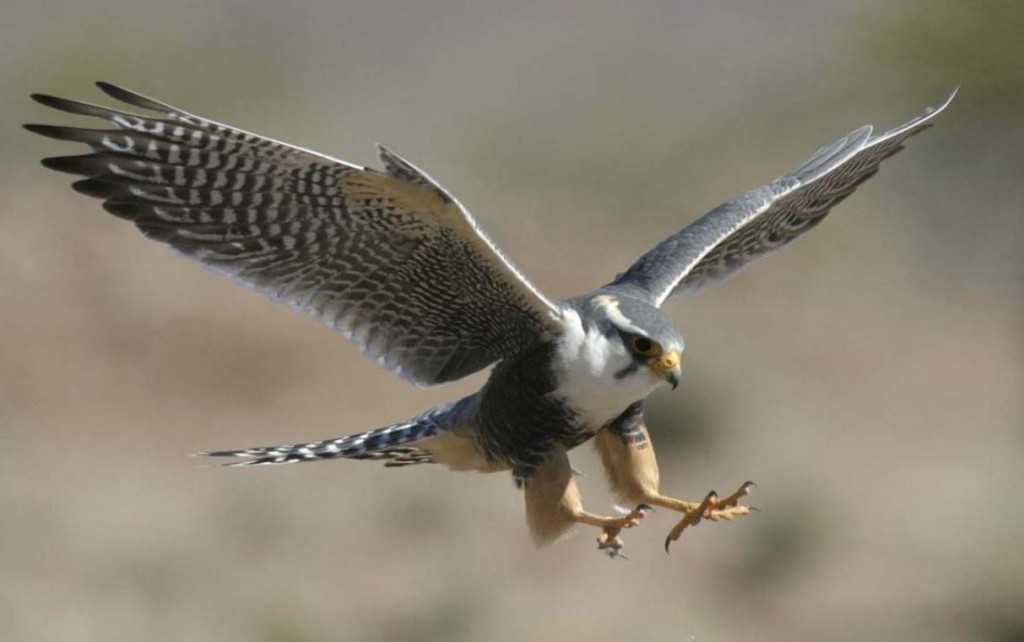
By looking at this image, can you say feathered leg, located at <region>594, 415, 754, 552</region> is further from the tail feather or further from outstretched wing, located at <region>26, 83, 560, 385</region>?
the tail feather

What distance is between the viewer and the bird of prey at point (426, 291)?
6355 millimetres

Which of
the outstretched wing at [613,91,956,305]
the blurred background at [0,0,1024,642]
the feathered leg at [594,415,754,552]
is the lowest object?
the feathered leg at [594,415,754,552]

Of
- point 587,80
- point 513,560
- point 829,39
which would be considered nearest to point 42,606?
point 513,560

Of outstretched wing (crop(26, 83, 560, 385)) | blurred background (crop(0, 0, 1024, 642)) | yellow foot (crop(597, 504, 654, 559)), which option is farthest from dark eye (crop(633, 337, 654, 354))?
blurred background (crop(0, 0, 1024, 642))

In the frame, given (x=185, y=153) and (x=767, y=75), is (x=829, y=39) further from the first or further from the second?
(x=185, y=153)

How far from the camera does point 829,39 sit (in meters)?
30.6

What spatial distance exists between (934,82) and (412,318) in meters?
12.7

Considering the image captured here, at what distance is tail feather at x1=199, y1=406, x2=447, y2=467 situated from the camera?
7082 mm

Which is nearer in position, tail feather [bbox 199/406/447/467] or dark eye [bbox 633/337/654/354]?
dark eye [bbox 633/337/654/354]

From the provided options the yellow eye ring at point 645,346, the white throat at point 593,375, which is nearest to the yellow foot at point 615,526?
the white throat at point 593,375

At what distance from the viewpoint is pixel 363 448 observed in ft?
23.7

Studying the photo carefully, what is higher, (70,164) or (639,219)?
(639,219)

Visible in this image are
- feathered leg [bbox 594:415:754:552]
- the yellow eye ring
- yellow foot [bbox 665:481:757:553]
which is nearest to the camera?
the yellow eye ring

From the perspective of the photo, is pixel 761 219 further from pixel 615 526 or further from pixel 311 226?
pixel 311 226
